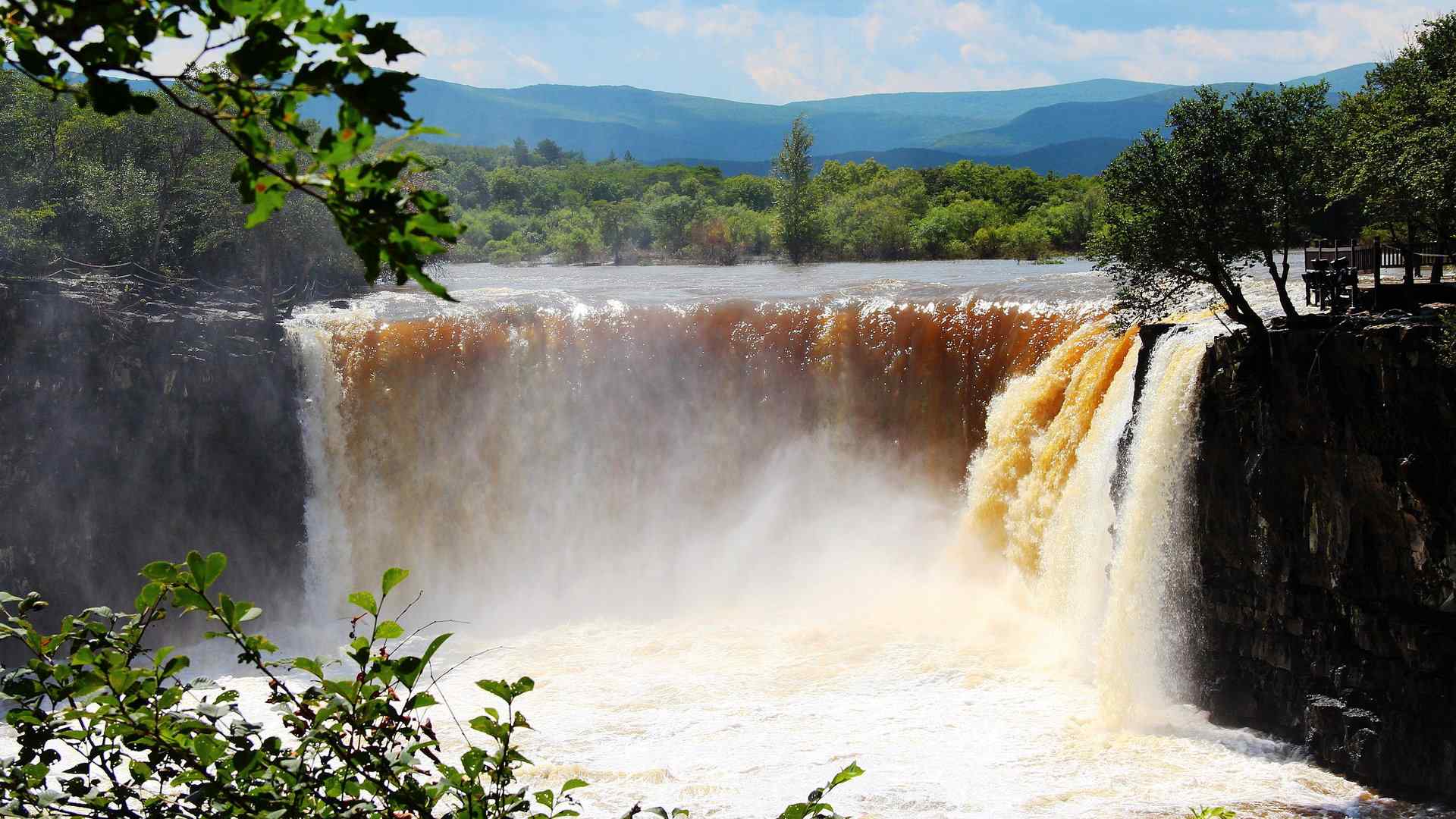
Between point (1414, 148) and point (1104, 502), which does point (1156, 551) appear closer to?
point (1104, 502)

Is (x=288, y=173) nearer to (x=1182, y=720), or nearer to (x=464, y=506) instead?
(x=1182, y=720)

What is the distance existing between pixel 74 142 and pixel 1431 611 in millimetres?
28689

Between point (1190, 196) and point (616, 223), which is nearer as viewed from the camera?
point (1190, 196)

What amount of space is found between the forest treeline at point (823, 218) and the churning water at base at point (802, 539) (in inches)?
905

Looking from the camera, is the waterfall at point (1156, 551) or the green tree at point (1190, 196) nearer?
the waterfall at point (1156, 551)

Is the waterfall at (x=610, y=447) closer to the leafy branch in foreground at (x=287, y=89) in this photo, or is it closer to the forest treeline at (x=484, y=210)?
the forest treeline at (x=484, y=210)

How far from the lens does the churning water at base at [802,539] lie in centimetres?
1287

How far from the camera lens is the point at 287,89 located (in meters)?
1.92

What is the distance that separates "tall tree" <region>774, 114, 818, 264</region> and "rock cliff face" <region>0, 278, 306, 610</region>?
95.6 feet

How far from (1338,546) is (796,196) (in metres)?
39.6

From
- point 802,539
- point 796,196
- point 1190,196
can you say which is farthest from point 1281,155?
point 796,196

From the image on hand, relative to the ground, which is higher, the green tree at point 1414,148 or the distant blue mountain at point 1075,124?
the distant blue mountain at point 1075,124


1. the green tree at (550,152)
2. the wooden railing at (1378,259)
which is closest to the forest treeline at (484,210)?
the wooden railing at (1378,259)

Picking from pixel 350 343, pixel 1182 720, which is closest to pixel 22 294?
pixel 350 343
